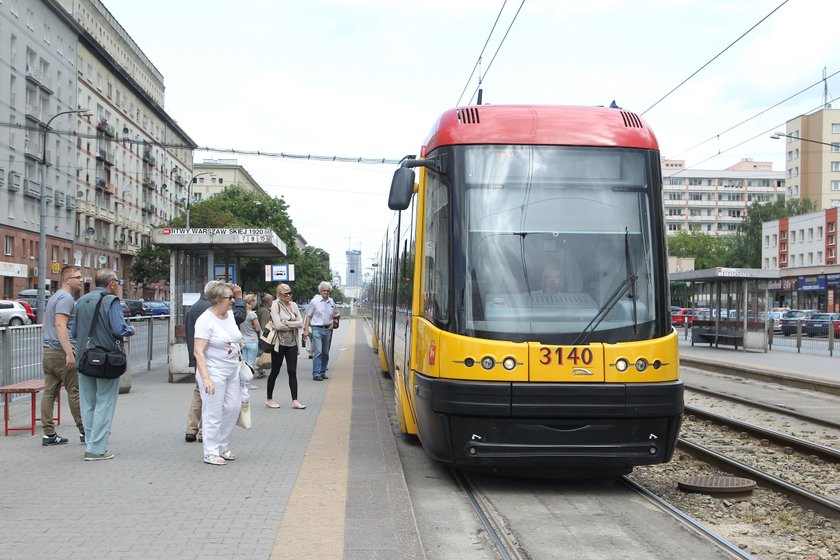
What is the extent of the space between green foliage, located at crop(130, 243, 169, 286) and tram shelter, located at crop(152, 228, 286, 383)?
53.3 m

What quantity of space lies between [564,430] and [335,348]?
2227 cm

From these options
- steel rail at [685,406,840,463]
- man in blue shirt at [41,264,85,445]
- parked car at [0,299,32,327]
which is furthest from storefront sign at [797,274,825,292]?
man in blue shirt at [41,264,85,445]

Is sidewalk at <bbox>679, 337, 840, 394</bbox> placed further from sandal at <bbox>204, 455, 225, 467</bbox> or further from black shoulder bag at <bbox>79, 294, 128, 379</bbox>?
black shoulder bag at <bbox>79, 294, 128, 379</bbox>

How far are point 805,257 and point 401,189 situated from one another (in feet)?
273

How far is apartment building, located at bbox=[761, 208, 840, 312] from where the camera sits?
6806cm

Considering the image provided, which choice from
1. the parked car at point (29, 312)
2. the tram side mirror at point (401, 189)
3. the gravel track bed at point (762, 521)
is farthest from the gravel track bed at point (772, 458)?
the parked car at point (29, 312)

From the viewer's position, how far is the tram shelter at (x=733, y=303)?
2970cm

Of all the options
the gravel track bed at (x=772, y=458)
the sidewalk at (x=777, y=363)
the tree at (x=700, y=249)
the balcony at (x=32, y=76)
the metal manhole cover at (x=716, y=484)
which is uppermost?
the balcony at (x=32, y=76)

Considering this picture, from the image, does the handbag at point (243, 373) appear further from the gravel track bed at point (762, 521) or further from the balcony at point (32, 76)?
the balcony at point (32, 76)

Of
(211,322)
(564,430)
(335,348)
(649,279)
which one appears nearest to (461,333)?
(564,430)

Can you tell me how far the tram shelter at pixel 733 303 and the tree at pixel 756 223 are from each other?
64823mm

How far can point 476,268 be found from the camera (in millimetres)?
7457

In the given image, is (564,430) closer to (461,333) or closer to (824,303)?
(461,333)

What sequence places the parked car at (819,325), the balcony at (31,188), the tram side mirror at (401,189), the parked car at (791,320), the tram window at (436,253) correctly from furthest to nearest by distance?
the balcony at (31,188), the parked car at (791,320), the parked car at (819,325), the tram side mirror at (401,189), the tram window at (436,253)
